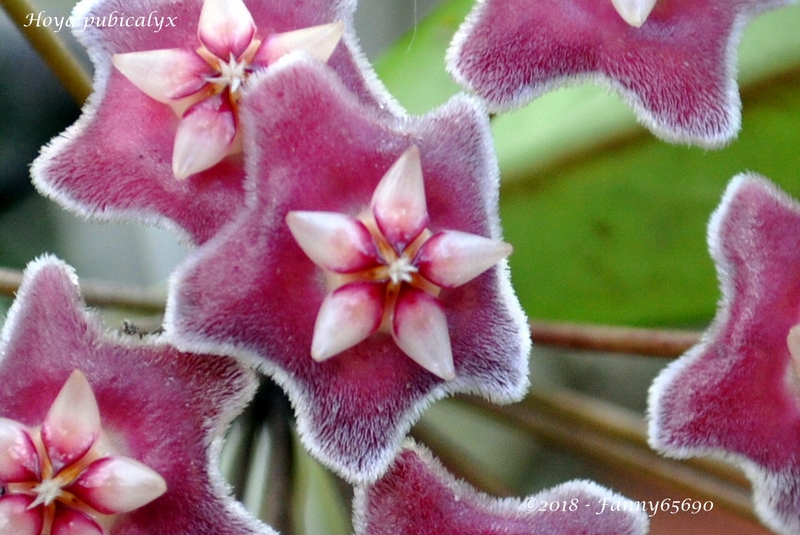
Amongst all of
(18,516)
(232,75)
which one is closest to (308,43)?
(232,75)

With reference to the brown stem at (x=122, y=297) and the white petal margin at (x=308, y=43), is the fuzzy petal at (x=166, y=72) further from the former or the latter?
the brown stem at (x=122, y=297)

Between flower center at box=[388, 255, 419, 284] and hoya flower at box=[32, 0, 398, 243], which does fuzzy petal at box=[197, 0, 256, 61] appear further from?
flower center at box=[388, 255, 419, 284]

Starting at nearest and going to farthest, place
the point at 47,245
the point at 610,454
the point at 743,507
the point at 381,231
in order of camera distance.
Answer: the point at 381,231 → the point at 743,507 → the point at 610,454 → the point at 47,245

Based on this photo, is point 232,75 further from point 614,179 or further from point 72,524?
point 614,179

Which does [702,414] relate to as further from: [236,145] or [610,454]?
[236,145]

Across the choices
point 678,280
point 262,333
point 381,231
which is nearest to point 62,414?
point 262,333

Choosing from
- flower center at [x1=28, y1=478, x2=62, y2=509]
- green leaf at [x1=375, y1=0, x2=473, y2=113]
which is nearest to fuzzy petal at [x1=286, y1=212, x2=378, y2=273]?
flower center at [x1=28, y1=478, x2=62, y2=509]
